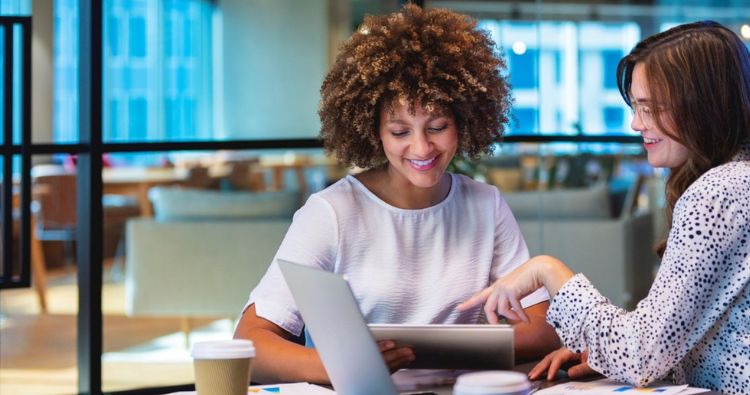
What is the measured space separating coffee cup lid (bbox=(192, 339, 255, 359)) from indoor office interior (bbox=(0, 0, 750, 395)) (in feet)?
3.34

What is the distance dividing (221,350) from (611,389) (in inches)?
25.2

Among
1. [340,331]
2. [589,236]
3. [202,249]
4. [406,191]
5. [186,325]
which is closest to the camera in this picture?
[340,331]

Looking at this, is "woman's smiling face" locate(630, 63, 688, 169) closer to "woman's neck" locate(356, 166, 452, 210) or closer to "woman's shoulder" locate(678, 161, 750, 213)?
"woman's shoulder" locate(678, 161, 750, 213)

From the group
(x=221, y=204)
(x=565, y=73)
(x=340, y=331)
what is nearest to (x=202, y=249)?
(x=221, y=204)

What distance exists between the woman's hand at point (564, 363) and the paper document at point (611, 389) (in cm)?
6

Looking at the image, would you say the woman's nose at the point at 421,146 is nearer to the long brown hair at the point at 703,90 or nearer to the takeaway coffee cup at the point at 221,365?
the long brown hair at the point at 703,90

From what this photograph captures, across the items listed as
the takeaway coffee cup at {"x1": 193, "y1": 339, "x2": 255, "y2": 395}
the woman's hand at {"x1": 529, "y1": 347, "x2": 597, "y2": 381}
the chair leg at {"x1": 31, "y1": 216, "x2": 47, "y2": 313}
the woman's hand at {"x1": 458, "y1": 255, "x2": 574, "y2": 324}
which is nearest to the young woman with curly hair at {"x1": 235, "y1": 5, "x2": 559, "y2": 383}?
the woman's hand at {"x1": 529, "y1": 347, "x2": 597, "y2": 381}

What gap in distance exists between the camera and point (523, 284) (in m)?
1.79

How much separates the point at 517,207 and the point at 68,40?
2.02 metres

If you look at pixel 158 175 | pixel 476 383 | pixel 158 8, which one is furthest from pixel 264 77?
pixel 476 383

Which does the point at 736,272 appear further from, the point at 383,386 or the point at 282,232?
the point at 282,232

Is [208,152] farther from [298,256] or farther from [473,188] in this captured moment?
[298,256]

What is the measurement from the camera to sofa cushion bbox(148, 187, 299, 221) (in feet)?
14.4

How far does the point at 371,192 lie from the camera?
223 centimetres
